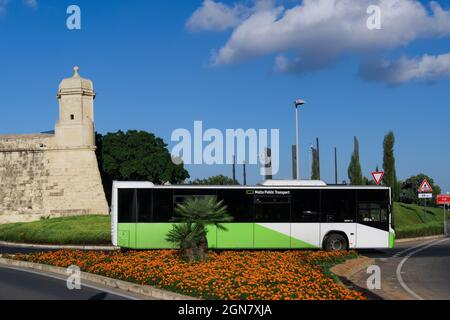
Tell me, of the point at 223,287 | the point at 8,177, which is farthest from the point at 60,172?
the point at 223,287

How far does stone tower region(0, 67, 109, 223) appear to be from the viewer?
47875 millimetres

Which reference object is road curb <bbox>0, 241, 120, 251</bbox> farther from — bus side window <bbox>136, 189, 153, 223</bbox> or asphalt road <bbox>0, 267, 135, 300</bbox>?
asphalt road <bbox>0, 267, 135, 300</bbox>

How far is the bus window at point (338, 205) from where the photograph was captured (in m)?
24.8

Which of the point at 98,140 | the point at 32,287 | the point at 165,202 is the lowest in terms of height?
the point at 32,287

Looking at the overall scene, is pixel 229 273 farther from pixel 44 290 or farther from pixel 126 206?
pixel 126 206

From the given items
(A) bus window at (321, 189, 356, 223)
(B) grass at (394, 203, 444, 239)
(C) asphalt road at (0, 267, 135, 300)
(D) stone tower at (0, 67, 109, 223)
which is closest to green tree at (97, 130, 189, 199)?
(D) stone tower at (0, 67, 109, 223)

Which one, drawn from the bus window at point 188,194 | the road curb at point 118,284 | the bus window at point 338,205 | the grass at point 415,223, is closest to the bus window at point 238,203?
the bus window at point 188,194

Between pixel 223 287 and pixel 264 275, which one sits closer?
pixel 223 287

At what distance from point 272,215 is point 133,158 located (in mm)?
36923

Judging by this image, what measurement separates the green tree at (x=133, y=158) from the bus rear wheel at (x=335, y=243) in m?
35.6

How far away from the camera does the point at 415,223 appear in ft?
155

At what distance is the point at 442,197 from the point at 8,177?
3395cm

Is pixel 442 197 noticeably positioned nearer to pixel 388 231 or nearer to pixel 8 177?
pixel 388 231
